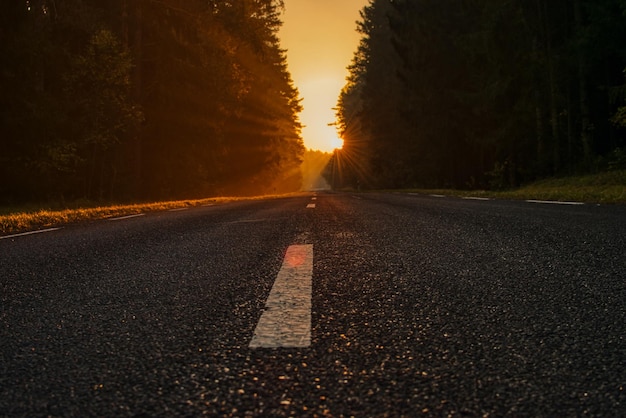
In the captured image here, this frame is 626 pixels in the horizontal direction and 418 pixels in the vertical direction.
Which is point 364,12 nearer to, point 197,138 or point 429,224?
point 197,138

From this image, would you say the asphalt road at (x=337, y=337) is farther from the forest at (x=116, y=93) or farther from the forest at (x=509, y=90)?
the forest at (x=509, y=90)

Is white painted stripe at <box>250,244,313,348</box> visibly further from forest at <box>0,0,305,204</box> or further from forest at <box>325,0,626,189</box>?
forest at <box>325,0,626,189</box>

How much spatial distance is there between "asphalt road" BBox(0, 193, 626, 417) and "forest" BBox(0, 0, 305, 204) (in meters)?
15.4

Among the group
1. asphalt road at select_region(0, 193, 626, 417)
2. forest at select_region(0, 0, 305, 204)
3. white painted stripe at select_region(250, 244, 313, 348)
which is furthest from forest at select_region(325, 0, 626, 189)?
white painted stripe at select_region(250, 244, 313, 348)

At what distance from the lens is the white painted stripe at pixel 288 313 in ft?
4.68

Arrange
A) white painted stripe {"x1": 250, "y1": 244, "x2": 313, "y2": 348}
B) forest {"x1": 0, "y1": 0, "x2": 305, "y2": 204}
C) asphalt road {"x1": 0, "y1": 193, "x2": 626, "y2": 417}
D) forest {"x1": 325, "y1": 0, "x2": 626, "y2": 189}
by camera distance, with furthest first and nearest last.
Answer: forest {"x1": 325, "y1": 0, "x2": 626, "y2": 189} → forest {"x1": 0, "y1": 0, "x2": 305, "y2": 204} → white painted stripe {"x1": 250, "y1": 244, "x2": 313, "y2": 348} → asphalt road {"x1": 0, "y1": 193, "x2": 626, "y2": 417}

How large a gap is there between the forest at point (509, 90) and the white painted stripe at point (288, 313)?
60.3 feet

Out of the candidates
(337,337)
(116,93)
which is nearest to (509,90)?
(116,93)

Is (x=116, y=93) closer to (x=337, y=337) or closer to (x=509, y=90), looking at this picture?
(x=509, y=90)

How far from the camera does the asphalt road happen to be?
1.07m

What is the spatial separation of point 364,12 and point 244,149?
84.0 feet

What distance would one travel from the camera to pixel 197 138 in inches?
1012

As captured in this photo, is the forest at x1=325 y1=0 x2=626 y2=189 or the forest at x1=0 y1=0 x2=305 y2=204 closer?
the forest at x1=0 y1=0 x2=305 y2=204

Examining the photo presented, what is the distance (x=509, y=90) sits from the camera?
76.0 feet
